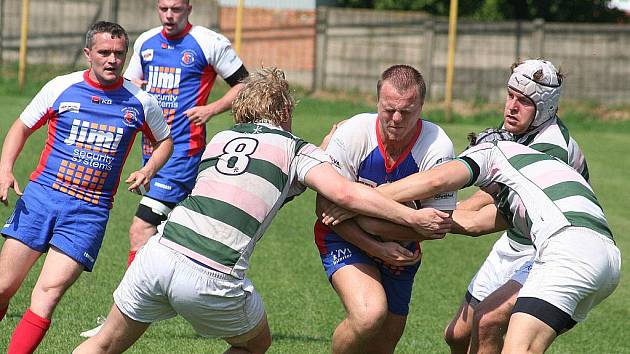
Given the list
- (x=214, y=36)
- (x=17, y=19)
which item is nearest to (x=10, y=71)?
(x=17, y=19)

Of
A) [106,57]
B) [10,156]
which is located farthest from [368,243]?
[10,156]

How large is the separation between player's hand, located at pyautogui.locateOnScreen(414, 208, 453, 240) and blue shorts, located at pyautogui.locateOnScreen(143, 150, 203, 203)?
3.28 metres

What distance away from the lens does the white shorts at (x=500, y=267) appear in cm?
614

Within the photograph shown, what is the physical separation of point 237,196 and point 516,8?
21.0m

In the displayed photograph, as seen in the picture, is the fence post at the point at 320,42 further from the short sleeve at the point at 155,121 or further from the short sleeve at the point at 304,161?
the short sleeve at the point at 304,161

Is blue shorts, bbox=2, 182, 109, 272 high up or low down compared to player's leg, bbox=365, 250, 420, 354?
up

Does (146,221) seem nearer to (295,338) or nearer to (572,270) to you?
(295,338)

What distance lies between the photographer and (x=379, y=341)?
5.94 metres

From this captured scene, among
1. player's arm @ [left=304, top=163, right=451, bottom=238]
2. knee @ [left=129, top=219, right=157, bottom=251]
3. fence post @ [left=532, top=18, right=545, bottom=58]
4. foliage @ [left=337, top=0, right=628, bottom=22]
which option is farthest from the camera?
foliage @ [left=337, top=0, right=628, bottom=22]

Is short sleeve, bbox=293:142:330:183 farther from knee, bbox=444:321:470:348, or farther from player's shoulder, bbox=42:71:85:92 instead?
player's shoulder, bbox=42:71:85:92

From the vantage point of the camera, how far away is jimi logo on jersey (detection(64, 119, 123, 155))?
6.10m

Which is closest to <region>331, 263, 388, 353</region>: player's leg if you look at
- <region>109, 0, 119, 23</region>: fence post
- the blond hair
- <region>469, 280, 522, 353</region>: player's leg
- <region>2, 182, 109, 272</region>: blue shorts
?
<region>469, 280, 522, 353</region>: player's leg

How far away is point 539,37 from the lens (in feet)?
67.8

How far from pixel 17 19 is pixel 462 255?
1355 centimetres
